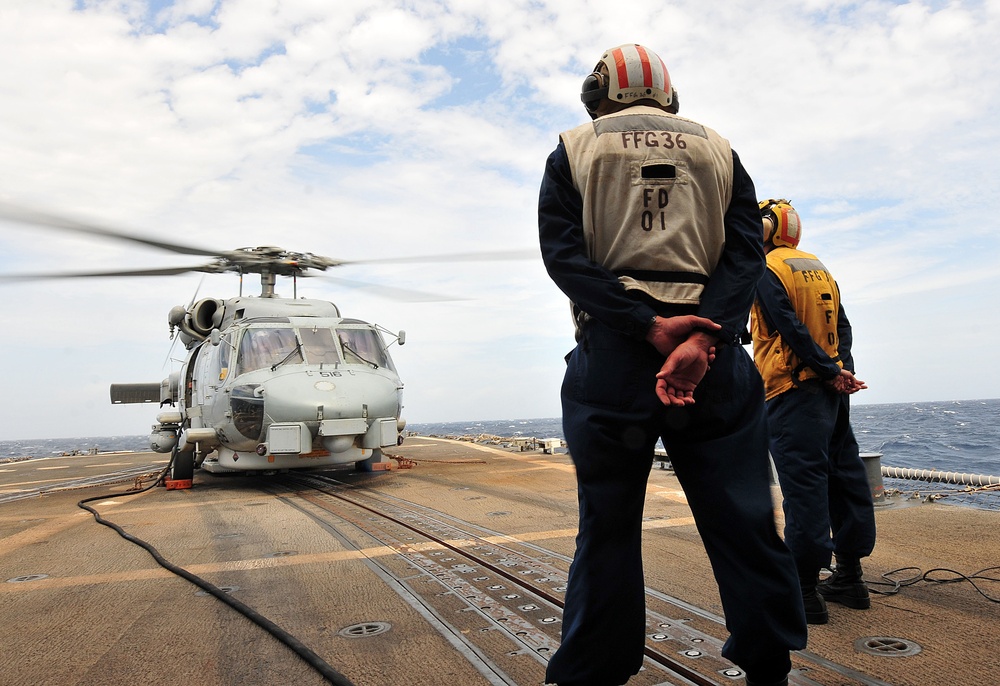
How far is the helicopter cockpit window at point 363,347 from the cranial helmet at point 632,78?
784 cm

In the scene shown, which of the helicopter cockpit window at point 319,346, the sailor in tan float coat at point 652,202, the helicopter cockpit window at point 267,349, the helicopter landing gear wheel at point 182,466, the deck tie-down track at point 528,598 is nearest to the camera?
the sailor in tan float coat at point 652,202

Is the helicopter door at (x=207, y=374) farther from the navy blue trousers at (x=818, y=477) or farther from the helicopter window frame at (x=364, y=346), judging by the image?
the navy blue trousers at (x=818, y=477)

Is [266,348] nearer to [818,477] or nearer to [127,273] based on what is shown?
[127,273]

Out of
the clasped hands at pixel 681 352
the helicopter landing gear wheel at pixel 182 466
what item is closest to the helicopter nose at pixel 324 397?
the helicopter landing gear wheel at pixel 182 466

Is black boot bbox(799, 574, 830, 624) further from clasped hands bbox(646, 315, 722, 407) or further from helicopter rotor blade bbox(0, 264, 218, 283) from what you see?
helicopter rotor blade bbox(0, 264, 218, 283)

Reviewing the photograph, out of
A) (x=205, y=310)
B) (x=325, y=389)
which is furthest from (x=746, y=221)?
(x=205, y=310)

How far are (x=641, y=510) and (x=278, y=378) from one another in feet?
25.0

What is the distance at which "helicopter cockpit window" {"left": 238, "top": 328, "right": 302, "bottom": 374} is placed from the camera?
899cm

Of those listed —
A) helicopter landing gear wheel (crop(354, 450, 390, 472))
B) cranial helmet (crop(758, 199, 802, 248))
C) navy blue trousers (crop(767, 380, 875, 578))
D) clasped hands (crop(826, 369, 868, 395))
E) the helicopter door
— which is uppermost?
cranial helmet (crop(758, 199, 802, 248))

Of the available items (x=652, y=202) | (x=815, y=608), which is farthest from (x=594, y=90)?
(x=815, y=608)

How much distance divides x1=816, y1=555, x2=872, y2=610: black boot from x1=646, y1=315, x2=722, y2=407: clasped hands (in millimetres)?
1767

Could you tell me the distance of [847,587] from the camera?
9.39 ft

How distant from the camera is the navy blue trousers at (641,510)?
1.68 meters

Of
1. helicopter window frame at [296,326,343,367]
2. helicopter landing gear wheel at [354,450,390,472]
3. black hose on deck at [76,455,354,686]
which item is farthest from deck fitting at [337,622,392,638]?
helicopter landing gear wheel at [354,450,390,472]
